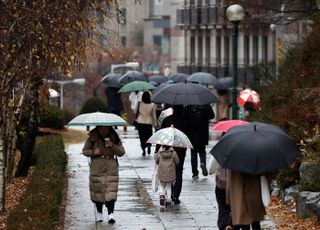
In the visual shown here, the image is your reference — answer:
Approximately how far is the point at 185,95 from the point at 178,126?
0.70 m

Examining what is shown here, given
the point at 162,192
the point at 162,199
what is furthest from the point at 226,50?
the point at 162,199

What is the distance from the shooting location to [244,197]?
13.3m

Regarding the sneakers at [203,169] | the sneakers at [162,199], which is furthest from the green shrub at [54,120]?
the sneakers at [162,199]

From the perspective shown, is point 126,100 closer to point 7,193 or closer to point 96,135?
point 7,193

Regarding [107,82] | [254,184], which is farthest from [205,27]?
[254,184]

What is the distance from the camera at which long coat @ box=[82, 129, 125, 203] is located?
16.4 metres

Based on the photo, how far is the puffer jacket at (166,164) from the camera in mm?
17859

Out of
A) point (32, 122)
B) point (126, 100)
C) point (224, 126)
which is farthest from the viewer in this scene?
point (126, 100)

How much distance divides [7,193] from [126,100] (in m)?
31.5

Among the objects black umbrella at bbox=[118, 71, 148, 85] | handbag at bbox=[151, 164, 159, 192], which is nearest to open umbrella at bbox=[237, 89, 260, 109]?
black umbrella at bbox=[118, 71, 148, 85]

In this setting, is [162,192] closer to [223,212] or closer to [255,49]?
[223,212]

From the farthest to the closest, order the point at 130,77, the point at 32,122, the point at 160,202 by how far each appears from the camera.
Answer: the point at 130,77, the point at 32,122, the point at 160,202

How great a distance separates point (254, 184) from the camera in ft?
43.5

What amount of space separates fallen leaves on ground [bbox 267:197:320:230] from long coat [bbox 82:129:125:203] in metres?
2.49
